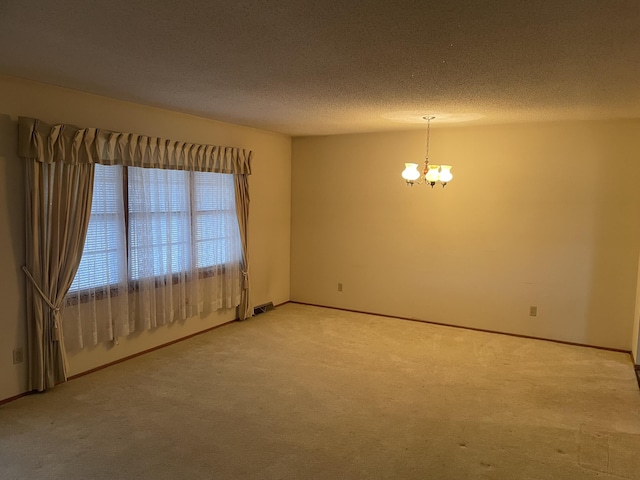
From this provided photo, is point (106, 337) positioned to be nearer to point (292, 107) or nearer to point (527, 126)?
point (292, 107)

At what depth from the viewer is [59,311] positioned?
11.8ft

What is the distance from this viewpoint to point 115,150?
3.95 metres

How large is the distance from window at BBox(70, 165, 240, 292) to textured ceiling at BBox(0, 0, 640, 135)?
0.79m

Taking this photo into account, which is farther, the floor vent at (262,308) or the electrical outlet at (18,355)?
the floor vent at (262,308)

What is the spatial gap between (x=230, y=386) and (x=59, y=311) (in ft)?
4.86

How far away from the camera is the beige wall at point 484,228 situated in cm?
472

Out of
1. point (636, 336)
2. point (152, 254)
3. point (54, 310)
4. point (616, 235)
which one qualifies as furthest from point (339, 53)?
point (636, 336)

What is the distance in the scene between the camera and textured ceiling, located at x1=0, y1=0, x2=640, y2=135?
198cm

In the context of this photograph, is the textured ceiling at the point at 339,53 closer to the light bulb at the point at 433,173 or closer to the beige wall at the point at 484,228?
the light bulb at the point at 433,173

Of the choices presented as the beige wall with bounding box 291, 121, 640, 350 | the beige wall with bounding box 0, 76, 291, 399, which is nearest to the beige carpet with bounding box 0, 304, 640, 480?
the beige wall with bounding box 0, 76, 291, 399

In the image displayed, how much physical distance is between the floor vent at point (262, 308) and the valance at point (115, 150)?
182 centimetres

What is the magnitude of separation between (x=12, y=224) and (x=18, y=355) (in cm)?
100

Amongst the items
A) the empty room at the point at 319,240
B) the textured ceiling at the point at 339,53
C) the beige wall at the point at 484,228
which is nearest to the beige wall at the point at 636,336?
the empty room at the point at 319,240

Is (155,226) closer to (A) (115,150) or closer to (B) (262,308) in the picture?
(A) (115,150)
